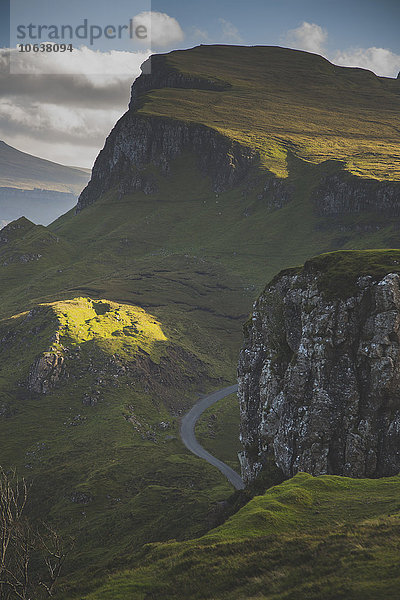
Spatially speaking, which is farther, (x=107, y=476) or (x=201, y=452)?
(x=201, y=452)

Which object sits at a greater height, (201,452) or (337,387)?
(337,387)

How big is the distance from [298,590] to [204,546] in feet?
48.8

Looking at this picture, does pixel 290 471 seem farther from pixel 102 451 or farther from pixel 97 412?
pixel 97 412

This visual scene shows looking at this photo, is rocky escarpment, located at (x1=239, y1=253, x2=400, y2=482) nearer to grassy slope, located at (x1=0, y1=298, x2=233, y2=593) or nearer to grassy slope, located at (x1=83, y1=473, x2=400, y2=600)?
grassy slope, located at (x1=83, y1=473, x2=400, y2=600)

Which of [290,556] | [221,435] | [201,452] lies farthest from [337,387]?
[221,435]

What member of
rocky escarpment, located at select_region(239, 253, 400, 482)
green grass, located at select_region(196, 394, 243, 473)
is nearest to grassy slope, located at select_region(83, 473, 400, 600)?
rocky escarpment, located at select_region(239, 253, 400, 482)

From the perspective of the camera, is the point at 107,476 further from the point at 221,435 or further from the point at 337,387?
the point at 337,387

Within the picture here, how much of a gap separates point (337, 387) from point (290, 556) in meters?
43.9

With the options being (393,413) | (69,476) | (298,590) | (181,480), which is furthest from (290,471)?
(69,476)

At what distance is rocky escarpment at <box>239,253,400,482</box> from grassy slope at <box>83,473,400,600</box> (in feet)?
58.4

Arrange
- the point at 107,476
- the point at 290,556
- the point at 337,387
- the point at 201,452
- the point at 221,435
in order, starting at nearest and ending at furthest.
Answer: the point at 290,556 → the point at 337,387 → the point at 107,476 → the point at 201,452 → the point at 221,435

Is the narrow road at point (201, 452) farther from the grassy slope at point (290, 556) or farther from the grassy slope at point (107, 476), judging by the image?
the grassy slope at point (290, 556)

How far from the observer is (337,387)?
261 ft

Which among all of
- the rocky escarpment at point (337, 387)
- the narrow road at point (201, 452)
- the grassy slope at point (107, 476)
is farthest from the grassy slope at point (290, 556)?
the narrow road at point (201, 452)
